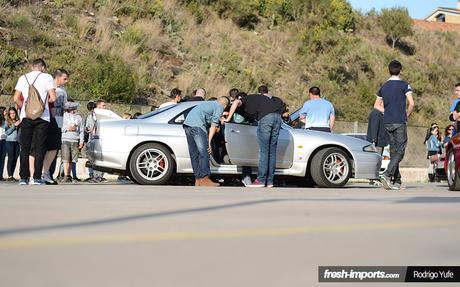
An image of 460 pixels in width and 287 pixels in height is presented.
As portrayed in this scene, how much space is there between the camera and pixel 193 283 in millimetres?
4117

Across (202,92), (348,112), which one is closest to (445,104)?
(348,112)

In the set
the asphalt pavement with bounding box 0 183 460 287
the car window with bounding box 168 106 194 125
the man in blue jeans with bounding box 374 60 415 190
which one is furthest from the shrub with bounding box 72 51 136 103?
the asphalt pavement with bounding box 0 183 460 287

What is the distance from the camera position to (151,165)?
14.5 m

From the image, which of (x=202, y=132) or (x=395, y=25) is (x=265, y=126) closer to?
(x=202, y=132)

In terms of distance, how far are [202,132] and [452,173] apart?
3.98 metres

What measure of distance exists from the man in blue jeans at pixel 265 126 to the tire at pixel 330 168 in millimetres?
1003

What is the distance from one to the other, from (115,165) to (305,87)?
26453 mm

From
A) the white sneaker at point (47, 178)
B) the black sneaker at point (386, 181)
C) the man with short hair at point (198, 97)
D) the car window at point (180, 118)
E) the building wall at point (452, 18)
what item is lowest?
the white sneaker at point (47, 178)

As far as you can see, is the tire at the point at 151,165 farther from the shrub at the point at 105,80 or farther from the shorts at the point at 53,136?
the shrub at the point at 105,80

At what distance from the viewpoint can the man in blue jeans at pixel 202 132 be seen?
14016mm

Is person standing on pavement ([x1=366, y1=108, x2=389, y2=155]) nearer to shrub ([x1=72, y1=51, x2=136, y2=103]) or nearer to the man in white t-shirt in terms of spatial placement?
the man in white t-shirt

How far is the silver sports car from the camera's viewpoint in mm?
14445

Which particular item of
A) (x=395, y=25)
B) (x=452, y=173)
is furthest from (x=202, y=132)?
(x=395, y=25)

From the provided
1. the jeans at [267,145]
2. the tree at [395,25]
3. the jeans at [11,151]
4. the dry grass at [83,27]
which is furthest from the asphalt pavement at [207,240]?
the tree at [395,25]
